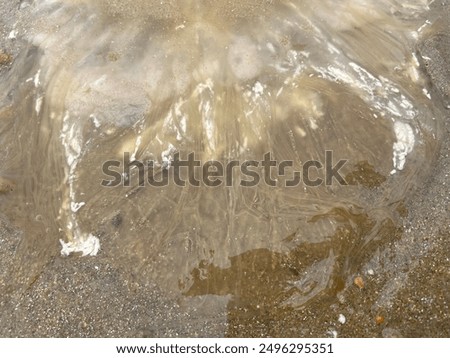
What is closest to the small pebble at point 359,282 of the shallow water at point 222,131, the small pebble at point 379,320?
the shallow water at point 222,131

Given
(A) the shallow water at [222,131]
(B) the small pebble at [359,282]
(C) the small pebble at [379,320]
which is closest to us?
(C) the small pebble at [379,320]

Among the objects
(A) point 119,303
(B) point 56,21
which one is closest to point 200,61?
(B) point 56,21

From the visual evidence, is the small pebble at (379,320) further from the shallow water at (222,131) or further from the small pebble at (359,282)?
the shallow water at (222,131)

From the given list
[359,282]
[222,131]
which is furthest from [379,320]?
[222,131]

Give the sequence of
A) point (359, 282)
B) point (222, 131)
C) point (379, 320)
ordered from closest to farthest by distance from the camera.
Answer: point (379, 320)
point (359, 282)
point (222, 131)

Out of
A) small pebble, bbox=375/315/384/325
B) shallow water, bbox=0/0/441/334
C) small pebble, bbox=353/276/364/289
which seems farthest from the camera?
shallow water, bbox=0/0/441/334

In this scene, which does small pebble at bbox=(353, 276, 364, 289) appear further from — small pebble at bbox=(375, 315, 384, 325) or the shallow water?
small pebble at bbox=(375, 315, 384, 325)

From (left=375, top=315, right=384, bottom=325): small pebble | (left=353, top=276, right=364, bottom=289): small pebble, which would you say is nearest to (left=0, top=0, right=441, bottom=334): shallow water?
(left=353, top=276, right=364, bottom=289): small pebble

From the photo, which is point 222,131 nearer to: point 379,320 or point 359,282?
point 359,282

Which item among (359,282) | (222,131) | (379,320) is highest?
(222,131)
